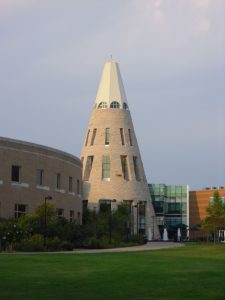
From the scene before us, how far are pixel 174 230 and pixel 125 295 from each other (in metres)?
108

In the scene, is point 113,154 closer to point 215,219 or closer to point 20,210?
point 215,219

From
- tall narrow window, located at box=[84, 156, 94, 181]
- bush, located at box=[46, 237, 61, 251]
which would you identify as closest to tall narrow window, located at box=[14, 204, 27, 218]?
bush, located at box=[46, 237, 61, 251]

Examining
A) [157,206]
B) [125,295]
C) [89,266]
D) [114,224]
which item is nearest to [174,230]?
[157,206]

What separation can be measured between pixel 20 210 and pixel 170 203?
245 ft

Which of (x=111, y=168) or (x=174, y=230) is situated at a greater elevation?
(x=111, y=168)

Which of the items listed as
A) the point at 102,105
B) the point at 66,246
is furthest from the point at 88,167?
the point at 66,246

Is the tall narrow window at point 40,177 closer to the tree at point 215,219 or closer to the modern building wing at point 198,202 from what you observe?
the tree at point 215,219

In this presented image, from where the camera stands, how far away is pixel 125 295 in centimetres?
1394

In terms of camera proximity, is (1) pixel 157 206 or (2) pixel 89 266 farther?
(1) pixel 157 206

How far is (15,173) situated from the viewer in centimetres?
5297

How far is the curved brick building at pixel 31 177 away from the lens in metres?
51.5

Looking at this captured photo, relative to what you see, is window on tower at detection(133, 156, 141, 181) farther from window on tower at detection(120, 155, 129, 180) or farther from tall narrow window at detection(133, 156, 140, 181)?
window on tower at detection(120, 155, 129, 180)

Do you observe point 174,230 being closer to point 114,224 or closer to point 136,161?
point 136,161

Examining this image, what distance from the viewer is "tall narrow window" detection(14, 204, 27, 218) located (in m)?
53.1
